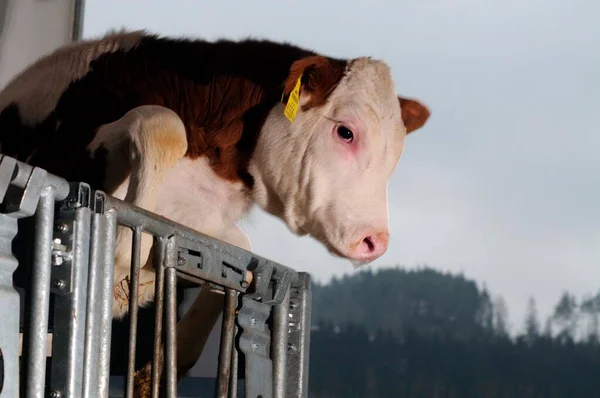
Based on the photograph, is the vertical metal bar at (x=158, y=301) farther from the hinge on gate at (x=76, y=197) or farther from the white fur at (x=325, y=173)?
the white fur at (x=325, y=173)

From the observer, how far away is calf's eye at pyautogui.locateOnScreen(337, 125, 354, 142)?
1.95m

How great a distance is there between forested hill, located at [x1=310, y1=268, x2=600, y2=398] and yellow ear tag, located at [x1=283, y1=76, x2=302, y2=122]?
3069 mm

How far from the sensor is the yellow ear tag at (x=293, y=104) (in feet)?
6.16

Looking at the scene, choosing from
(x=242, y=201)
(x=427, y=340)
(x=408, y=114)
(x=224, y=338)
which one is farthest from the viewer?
(x=427, y=340)

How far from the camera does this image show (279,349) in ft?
4.01

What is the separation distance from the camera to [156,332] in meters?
0.95

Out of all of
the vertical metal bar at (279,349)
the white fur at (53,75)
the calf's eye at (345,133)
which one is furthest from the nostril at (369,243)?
the vertical metal bar at (279,349)

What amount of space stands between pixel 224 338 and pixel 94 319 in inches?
11.8

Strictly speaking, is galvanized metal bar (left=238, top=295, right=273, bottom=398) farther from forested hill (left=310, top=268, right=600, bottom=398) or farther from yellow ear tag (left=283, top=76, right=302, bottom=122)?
forested hill (left=310, top=268, right=600, bottom=398)

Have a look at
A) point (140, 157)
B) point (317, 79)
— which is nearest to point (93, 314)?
point (140, 157)

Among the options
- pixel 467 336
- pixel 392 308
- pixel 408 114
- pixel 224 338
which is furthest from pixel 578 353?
pixel 224 338

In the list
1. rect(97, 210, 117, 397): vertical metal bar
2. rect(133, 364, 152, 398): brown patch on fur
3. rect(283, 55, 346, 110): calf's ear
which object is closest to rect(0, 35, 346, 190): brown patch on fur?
rect(283, 55, 346, 110): calf's ear

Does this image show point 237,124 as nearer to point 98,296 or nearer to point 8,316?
point 98,296

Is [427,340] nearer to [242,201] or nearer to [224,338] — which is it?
[242,201]
